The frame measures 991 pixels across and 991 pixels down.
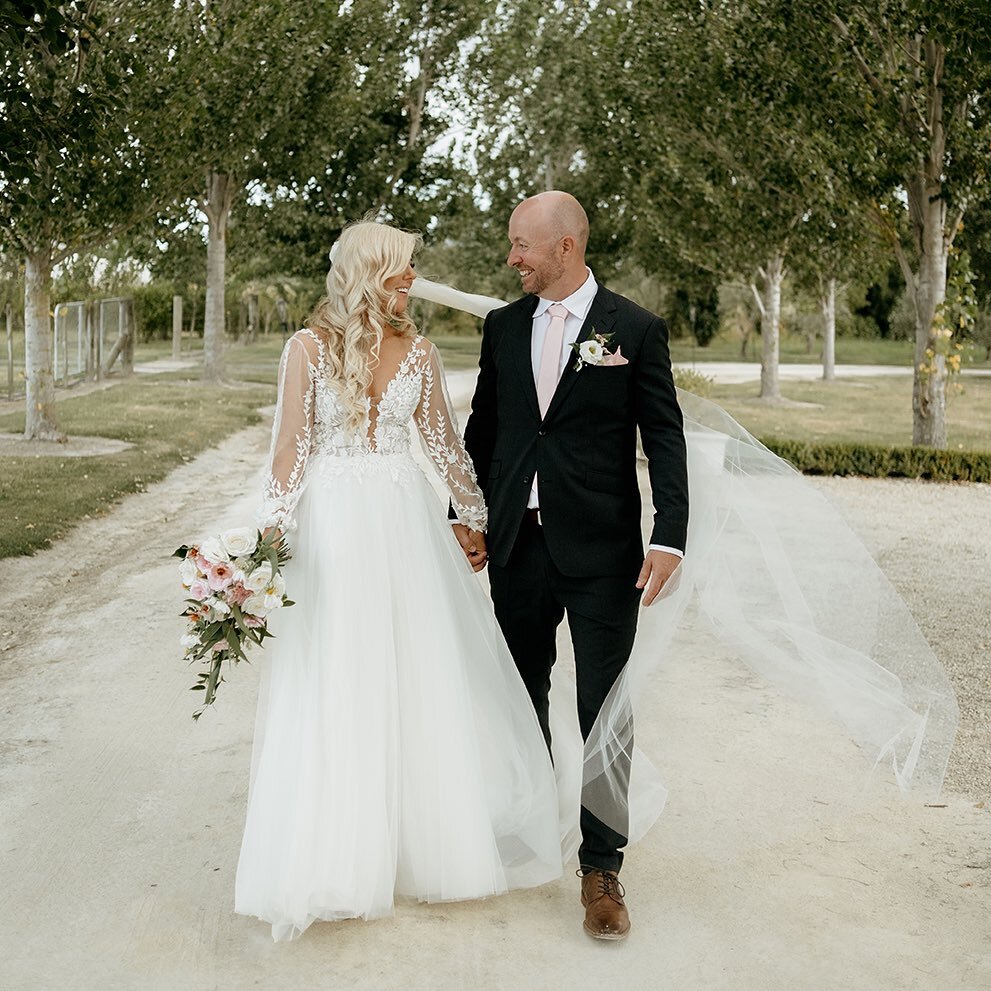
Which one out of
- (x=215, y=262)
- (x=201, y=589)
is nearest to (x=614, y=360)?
(x=201, y=589)

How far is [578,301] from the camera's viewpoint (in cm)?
393

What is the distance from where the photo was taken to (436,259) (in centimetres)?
4494

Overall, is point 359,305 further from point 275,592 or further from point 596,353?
point 275,592

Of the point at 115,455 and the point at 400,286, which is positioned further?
the point at 115,455

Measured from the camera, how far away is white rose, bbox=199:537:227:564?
363 cm

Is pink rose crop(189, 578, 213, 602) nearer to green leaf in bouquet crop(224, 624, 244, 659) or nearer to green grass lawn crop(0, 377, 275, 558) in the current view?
green leaf in bouquet crop(224, 624, 244, 659)

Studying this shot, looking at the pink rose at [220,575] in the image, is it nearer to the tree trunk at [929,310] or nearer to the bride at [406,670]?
the bride at [406,670]

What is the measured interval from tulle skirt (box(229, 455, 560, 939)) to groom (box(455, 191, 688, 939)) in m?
0.21

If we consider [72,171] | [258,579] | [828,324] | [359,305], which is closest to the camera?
[258,579]

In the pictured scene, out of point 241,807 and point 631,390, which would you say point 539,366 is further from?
point 241,807

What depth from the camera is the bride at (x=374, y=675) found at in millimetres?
3596

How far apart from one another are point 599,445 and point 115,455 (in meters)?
12.7

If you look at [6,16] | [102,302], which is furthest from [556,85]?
[6,16]

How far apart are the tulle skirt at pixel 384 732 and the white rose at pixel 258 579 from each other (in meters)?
0.21
